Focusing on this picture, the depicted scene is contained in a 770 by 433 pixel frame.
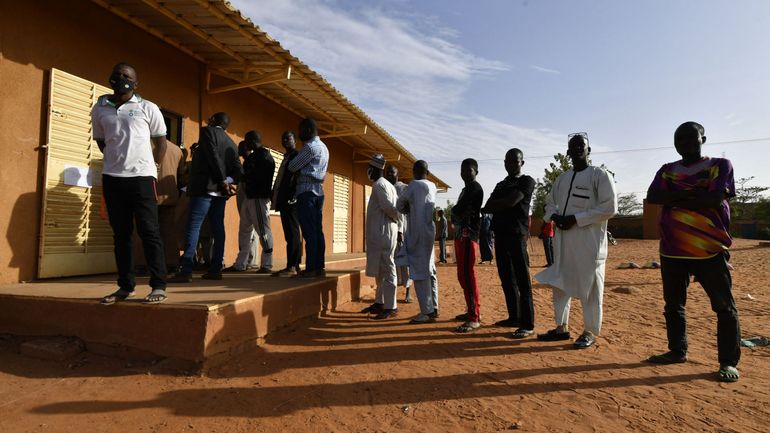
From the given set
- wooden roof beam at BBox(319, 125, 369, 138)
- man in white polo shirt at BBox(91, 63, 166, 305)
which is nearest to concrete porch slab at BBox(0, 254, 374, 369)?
man in white polo shirt at BBox(91, 63, 166, 305)

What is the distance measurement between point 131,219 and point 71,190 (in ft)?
5.85

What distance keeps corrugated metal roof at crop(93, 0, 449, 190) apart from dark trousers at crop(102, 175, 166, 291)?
85.1 inches

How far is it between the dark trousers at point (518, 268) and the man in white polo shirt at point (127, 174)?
2.92 metres

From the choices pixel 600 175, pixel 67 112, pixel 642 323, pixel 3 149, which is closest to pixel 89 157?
pixel 67 112

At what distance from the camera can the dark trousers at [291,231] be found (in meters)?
4.72

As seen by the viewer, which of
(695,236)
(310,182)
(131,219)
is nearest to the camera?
(131,219)

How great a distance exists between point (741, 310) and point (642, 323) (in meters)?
2.05

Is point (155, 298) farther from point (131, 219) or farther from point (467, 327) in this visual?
point (467, 327)

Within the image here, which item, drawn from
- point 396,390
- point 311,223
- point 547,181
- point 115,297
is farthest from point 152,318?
point 547,181

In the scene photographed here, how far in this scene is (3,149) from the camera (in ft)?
12.0

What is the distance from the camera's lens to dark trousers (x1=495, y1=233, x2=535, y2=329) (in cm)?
408

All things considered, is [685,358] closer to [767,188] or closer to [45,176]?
A: [45,176]

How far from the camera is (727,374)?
294cm


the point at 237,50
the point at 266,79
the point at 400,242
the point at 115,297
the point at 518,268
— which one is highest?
the point at 237,50
